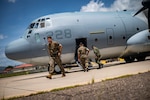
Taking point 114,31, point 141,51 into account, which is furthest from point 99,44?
point 141,51

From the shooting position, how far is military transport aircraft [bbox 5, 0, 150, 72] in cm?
1262

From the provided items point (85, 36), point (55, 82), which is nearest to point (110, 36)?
point (85, 36)

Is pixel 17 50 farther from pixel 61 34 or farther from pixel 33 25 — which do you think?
pixel 61 34

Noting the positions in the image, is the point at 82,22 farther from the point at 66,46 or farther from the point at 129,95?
the point at 129,95

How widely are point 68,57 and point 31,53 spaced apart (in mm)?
2401

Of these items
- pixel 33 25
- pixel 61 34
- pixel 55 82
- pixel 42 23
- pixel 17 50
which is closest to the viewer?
pixel 55 82

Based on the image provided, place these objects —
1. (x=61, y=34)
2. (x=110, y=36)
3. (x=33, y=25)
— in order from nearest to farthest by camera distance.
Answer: (x=61, y=34) < (x=33, y=25) < (x=110, y=36)

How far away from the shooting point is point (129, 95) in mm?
3990

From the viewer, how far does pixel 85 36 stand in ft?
44.8

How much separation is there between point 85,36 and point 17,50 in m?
4.46

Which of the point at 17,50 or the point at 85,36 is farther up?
the point at 85,36

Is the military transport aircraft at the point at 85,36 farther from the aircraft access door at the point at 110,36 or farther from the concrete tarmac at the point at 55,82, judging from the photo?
the concrete tarmac at the point at 55,82

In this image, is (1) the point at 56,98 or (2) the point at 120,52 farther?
(2) the point at 120,52

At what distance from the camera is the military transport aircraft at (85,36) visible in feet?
41.4
